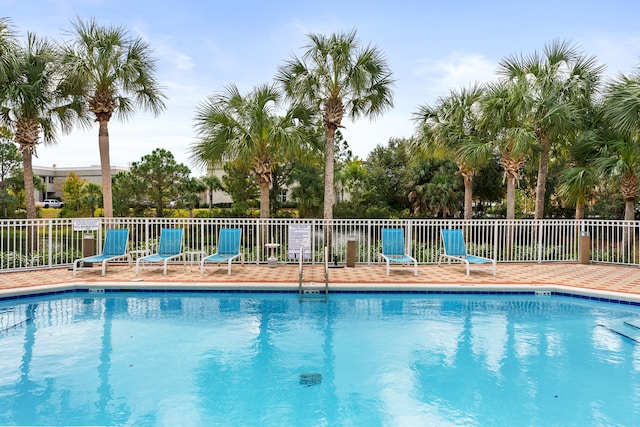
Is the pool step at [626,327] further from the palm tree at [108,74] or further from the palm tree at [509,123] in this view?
the palm tree at [108,74]

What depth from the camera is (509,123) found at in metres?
13.4

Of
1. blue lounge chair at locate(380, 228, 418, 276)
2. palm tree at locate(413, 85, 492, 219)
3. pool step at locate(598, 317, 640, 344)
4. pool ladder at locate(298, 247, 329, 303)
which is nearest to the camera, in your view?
pool step at locate(598, 317, 640, 344)

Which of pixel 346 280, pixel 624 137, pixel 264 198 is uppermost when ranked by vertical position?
pixel 624 137

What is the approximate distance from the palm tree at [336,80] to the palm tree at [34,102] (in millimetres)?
6742

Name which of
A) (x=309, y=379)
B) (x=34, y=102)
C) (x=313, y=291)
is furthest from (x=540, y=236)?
(x=34, y=102)

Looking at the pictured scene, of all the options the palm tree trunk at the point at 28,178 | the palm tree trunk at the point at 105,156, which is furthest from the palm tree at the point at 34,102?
the palm tree trunk at the point at 105,156

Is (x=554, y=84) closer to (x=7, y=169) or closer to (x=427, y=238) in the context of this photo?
(x=427, y=238)

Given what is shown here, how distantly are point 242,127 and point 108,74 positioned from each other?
4.11 meters

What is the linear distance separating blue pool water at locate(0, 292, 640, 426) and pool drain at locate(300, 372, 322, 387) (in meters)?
0.03

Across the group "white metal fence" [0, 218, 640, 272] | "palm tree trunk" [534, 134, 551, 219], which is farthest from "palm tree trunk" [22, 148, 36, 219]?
"palm tree trunk" [534, 134, 551, 219]

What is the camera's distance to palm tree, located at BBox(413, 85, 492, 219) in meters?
14.4

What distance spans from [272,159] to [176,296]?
615 centimetres

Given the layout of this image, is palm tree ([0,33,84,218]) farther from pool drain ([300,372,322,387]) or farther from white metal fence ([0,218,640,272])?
pool drain ([300,372,322,387])

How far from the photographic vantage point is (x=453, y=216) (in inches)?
1003
